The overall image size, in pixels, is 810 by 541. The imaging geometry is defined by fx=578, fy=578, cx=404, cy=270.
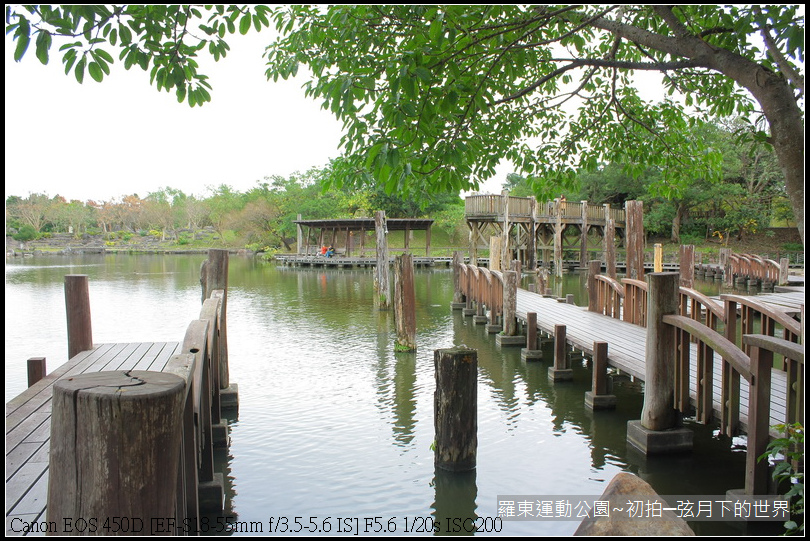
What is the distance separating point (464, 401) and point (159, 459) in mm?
3913

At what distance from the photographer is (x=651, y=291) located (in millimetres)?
5445

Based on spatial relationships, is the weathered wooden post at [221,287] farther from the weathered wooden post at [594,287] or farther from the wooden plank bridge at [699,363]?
the weathered wooden post at [594,287]

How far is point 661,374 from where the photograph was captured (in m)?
5.41

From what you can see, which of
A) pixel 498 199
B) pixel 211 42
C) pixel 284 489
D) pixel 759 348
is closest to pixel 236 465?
pixel 284 489

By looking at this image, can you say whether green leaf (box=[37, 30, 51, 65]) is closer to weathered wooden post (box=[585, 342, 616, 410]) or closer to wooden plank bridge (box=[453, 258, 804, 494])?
wooden plank bridge (box=[453, 258, 804, 494])

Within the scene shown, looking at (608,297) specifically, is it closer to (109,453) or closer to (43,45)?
(43,45)

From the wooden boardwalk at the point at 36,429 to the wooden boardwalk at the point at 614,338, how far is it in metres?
5.00

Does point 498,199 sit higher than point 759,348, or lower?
higher

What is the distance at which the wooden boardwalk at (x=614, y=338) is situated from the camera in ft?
17.7

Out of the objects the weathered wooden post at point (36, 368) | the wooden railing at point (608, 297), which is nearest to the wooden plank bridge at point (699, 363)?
the wooden railing at point (608, 297)

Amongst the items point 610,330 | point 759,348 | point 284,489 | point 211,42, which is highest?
point 211,42

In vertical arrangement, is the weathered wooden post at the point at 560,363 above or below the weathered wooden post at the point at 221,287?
below

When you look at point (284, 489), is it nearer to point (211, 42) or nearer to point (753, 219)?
point (211, 42)

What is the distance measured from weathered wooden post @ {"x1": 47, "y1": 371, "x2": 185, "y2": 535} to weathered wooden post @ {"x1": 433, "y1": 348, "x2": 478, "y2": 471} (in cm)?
377
